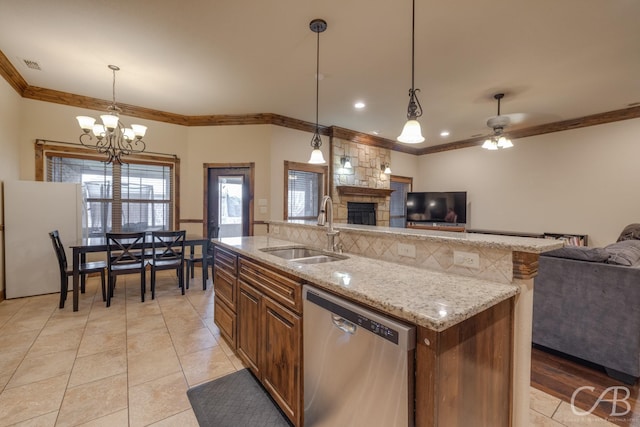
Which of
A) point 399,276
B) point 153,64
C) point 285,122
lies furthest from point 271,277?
point 285,122

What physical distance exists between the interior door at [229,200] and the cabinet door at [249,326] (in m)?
3.14

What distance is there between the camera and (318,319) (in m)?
1.38

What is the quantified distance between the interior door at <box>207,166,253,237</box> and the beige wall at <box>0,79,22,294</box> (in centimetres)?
254

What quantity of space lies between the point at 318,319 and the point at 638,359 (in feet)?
7.87

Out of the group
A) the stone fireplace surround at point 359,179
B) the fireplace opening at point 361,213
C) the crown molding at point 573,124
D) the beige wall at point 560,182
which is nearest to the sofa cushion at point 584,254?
the beige wall at point 560,182

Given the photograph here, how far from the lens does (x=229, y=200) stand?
537 centimetres

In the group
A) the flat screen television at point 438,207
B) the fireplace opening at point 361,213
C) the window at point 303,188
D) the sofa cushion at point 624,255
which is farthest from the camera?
the flat screen television at point 438,207

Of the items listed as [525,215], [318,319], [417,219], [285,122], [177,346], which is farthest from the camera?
[417,219]

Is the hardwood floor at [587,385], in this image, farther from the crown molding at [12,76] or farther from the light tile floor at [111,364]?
the crown molding at [12,76]

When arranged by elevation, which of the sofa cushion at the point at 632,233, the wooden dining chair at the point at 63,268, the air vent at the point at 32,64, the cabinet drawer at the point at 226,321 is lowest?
the cabinet drawer at the point at 226,321

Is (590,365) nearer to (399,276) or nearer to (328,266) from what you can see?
(399,276)

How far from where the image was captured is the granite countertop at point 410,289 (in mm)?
983

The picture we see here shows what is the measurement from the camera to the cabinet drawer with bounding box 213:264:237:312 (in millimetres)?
2309

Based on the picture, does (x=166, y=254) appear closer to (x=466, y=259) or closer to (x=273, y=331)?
(x=273, y=331)
